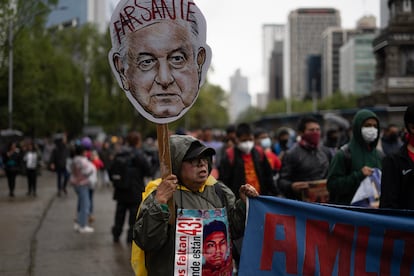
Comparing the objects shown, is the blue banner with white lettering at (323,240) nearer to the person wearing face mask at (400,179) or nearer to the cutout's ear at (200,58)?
the person wearing face mask at (400,179)

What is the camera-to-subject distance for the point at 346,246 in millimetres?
4145

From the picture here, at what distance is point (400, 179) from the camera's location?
452 cm

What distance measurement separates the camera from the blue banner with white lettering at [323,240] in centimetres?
407

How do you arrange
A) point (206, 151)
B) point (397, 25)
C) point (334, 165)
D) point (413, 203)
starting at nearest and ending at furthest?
point (206, 151)
point (413, 203)
point (334, 165)
point (397, 25)

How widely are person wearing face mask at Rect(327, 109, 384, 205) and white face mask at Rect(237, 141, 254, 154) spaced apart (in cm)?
182

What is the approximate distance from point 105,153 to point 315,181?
1625 cm

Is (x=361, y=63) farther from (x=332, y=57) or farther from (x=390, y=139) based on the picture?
(x=390, y=139)

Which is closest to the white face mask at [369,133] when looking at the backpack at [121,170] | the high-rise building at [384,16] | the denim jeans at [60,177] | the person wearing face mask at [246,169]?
the person wearing face mask at [246,169]

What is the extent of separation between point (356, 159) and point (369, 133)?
0.90 feet

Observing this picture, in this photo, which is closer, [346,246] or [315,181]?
[346,246]

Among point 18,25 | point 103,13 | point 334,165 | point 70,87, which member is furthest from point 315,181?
point 103,13

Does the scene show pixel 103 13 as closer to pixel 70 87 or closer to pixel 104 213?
pixel 70 87

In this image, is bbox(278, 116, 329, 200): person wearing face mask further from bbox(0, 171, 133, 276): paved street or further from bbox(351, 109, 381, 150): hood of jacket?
bbox(0, 171, 133, 276): paved street

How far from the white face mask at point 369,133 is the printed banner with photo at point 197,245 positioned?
104 inches
